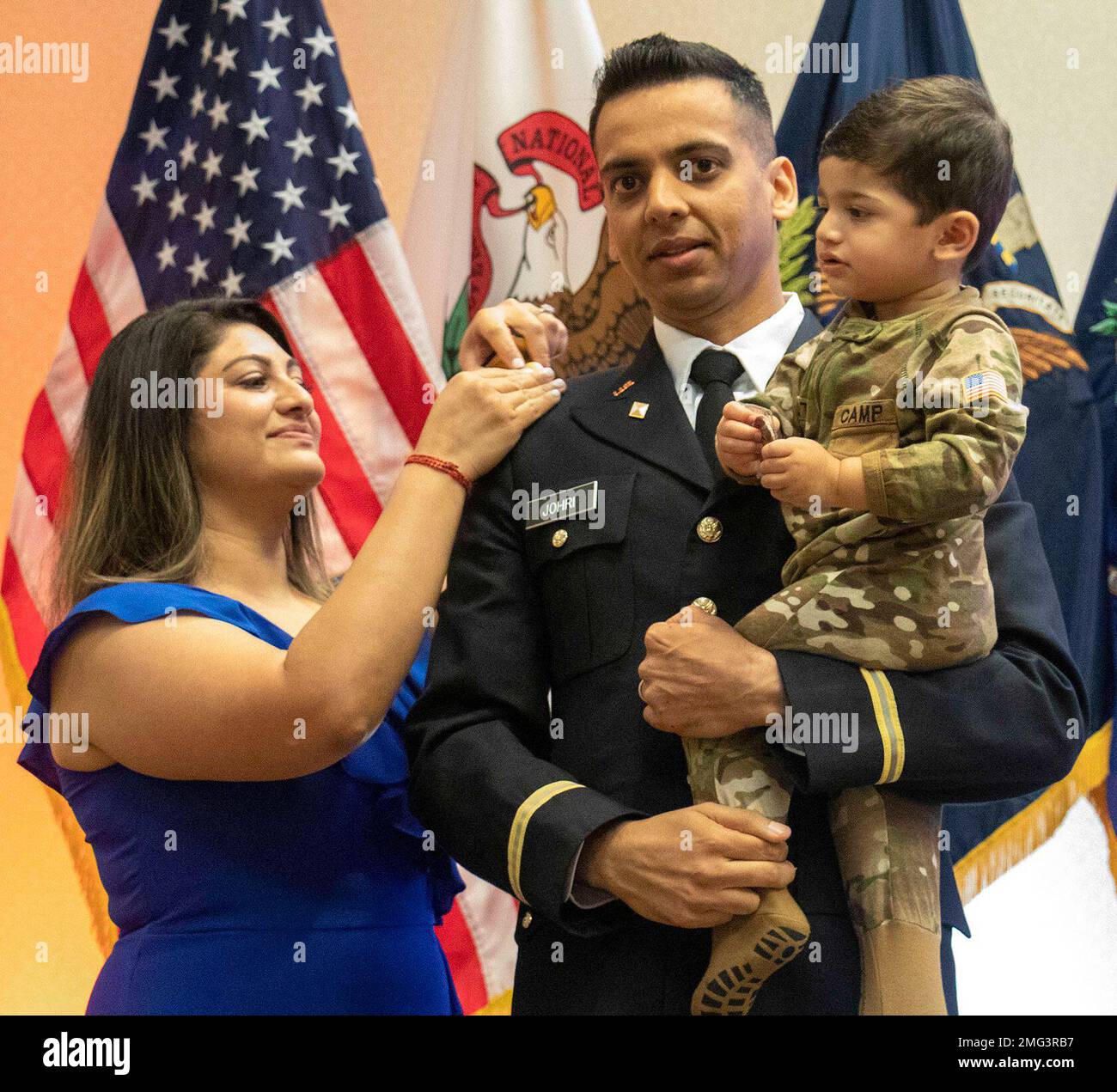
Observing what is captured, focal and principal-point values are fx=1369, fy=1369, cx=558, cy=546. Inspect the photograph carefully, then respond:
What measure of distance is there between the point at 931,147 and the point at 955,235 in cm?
11

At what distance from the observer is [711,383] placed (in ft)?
5.95

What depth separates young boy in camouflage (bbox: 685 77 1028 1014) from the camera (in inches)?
58.1

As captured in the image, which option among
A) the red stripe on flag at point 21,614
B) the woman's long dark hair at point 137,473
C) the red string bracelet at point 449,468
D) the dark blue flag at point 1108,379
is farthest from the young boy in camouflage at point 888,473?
the red stripe on flag at point 21,614

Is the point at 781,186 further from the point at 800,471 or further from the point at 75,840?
the point at 75,840

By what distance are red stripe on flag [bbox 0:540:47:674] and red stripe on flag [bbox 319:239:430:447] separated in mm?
930

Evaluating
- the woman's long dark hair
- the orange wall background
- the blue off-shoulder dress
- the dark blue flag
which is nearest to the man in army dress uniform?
the blue off-shoulder dress

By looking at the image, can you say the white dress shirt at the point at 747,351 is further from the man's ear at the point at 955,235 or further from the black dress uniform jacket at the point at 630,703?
the man's ear at the point at 955,235

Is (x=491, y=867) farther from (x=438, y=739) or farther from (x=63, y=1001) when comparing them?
(x=63, y=1001)

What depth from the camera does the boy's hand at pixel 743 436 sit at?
1.56 meters

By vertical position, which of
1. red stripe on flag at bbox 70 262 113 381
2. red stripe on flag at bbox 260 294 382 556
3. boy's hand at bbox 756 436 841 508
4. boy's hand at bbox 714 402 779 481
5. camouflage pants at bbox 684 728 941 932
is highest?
red stripe on flag at bbox 70 262 113 381

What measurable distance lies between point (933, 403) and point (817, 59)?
1.82 metres

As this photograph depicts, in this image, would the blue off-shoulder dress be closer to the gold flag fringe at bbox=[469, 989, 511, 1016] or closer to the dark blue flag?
the gold flag fringe at bbox=[469, 989, 511, 1016]

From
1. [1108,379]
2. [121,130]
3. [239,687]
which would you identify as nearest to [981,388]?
[239,687]

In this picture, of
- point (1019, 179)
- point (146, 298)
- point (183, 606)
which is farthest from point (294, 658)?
point (1019, 179)
